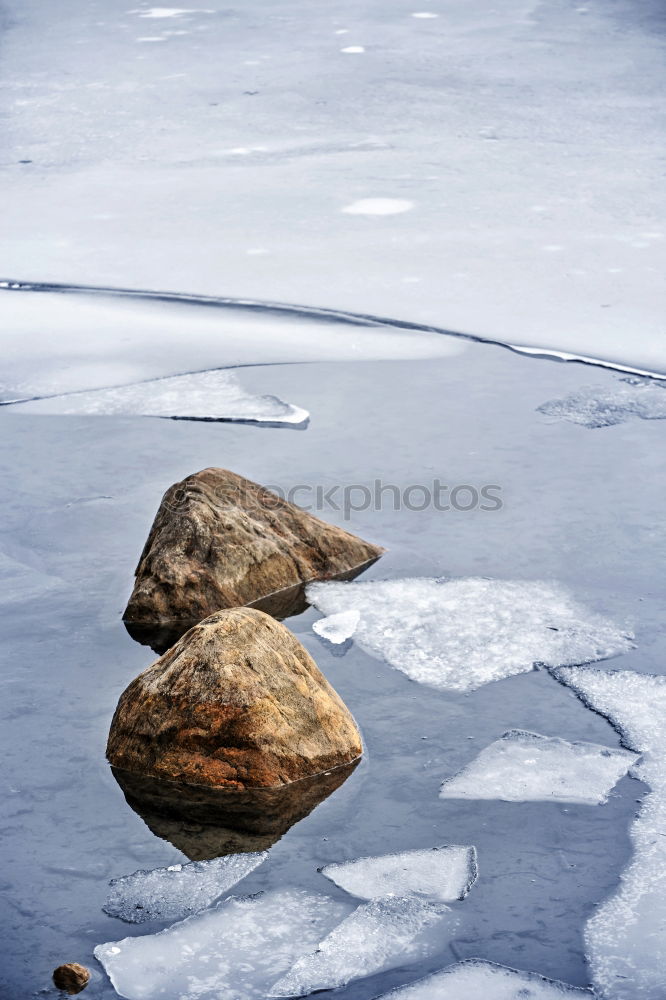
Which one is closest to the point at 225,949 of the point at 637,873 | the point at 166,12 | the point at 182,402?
the point at 637,873

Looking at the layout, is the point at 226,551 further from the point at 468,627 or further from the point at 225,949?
the point at 225,949

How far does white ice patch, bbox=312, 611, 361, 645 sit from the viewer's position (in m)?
3.39

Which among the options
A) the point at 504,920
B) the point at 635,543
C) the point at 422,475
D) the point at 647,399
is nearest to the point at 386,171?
the point at 647,399

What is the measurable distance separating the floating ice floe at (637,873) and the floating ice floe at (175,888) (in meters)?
0.65

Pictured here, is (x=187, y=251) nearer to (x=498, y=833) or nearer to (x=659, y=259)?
(x=659, y=259)

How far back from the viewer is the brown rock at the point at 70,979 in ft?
7.14

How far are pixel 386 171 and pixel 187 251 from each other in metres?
1.71

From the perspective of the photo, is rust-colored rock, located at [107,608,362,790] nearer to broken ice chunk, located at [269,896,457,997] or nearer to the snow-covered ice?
broken ice chunk, located at [269,896,457,997]

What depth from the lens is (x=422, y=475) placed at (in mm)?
4359

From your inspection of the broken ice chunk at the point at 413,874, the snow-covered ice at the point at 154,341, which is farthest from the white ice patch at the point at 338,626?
the snow-covered ice at the point at 154,341

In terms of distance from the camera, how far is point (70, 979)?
85.9 inches

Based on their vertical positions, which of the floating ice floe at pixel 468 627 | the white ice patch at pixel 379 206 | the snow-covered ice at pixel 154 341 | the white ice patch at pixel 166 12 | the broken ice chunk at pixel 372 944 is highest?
the white ice patch at pixel 166 12

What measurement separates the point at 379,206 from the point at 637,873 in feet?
17.5

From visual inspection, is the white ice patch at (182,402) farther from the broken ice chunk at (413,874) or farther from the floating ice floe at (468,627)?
the broken ice chunk at (413,874)
